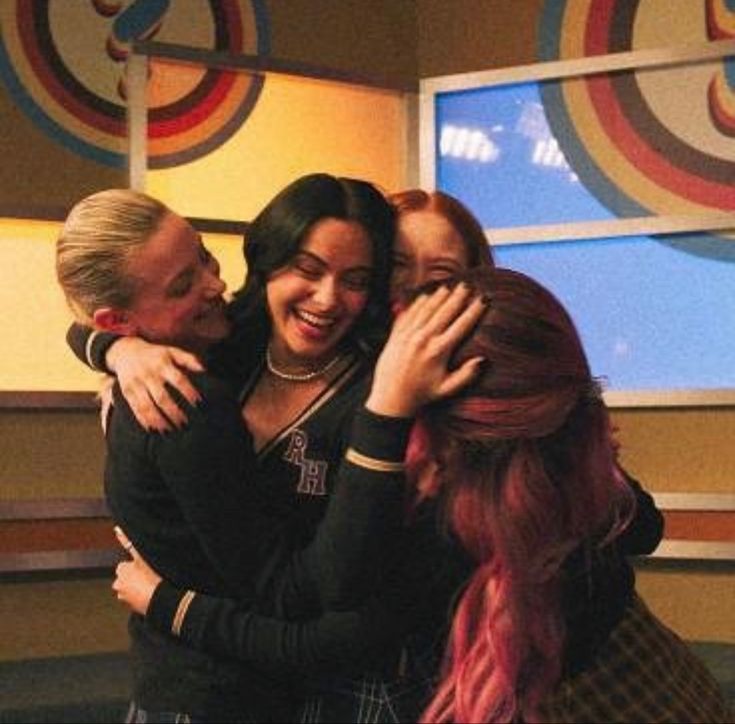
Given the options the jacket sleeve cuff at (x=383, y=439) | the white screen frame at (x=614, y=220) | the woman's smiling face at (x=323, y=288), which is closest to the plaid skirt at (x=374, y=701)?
the jacket sleeve cuff at (x=383, y=439)

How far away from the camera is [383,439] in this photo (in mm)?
1255

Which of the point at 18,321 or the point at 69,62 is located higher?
the point at 69,62

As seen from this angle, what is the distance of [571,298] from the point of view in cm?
375

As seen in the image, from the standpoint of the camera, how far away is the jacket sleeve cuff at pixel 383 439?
1.25 meters

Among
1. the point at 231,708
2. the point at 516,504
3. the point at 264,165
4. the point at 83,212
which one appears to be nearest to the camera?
the point at 516,504

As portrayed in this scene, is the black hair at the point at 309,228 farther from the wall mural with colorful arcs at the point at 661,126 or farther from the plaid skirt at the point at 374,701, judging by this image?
the wall mural with colorful arcs at the point at 661,126

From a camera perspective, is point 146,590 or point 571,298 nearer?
point 146,590

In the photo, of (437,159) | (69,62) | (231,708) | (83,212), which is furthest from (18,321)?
(231,708)

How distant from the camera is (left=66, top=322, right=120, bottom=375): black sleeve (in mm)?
1574

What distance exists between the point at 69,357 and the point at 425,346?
2.48 metres

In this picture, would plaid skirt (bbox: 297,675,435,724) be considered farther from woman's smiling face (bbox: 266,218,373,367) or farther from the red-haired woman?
the red-haired woman

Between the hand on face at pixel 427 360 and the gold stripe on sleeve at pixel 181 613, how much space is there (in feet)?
0.89

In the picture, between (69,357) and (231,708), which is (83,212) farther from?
(69,357)

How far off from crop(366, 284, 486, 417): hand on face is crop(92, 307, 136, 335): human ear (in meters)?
0.38
